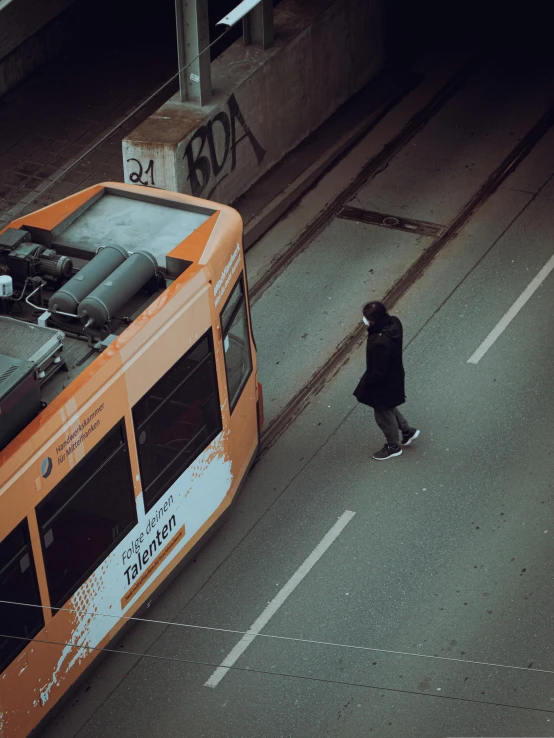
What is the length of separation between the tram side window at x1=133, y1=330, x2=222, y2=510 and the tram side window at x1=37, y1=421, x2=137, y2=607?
0.28 meters

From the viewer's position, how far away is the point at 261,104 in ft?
57.7

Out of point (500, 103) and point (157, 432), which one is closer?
point (157, 432)

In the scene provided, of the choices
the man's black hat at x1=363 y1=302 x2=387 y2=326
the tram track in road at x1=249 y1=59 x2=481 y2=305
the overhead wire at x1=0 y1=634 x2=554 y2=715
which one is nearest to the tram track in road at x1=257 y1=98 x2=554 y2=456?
the tram track in road at x1=249 y1=59 x2=481 y2=305

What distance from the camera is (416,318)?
49.1ft

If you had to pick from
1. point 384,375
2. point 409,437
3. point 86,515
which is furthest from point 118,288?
point 409,437

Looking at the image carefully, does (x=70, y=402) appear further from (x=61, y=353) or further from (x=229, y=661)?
(x=229, y=661)

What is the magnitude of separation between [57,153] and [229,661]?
9.75 metres

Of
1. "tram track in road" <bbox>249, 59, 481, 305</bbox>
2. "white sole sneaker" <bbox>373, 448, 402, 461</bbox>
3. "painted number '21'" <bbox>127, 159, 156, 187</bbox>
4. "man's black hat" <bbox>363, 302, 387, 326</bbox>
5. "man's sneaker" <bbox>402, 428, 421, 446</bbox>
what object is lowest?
"white sole sneaker" <bbox>373, 448, 402, 461</bbox>

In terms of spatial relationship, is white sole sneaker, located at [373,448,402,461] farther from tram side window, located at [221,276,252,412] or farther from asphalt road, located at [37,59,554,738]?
tram side window, located at [221,276,252,412]

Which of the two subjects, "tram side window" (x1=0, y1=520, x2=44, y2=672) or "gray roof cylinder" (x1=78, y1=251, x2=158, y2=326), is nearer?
"tram side window" (x1=0, y1=520, x2=44, y2=672)

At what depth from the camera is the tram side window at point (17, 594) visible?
8953mm

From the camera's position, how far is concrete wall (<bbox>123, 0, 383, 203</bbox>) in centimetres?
1609

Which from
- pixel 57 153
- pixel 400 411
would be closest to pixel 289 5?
pixel 57 153

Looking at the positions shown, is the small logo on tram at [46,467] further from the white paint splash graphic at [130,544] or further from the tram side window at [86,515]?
the white paint splash graphic at [130,544]
